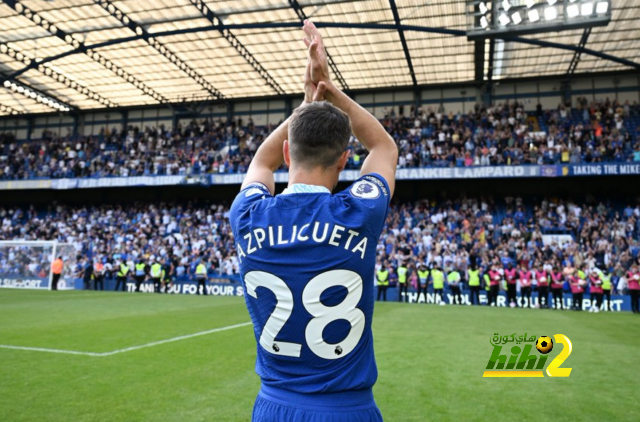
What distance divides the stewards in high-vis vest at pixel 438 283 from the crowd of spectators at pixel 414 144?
877 centimetres

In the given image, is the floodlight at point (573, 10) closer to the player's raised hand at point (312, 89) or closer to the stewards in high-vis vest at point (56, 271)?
the player's raised hand at point (312, 89)

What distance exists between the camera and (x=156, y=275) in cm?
2622

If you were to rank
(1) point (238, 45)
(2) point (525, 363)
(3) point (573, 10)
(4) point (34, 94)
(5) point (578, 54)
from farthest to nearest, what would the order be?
(4) point (34, 94), (1) point (238, 45), (5) point (578, 54), (3) point (573, 10), (2) point (525, 363)

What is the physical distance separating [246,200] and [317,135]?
45 centimetres

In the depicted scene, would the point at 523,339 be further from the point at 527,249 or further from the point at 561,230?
the point at 561,230

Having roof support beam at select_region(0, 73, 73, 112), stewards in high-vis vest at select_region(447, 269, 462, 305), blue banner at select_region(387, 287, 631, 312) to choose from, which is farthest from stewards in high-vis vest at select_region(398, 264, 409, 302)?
roof support beam at select_region(0, 73, 73, 112)

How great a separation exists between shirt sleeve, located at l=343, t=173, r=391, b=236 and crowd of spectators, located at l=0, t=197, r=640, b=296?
20925 mm

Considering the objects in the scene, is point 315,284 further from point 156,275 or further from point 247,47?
point 247,47

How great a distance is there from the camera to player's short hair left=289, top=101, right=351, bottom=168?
201cm

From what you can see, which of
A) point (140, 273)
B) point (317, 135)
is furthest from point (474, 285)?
point (317, 135)

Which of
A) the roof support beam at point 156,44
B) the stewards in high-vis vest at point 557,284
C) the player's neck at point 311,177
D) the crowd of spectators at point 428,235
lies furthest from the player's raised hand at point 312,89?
the roof support beam at point 156,44

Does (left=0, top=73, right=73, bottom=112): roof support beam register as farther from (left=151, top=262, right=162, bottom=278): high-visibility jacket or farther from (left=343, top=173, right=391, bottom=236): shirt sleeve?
(left=343, top=173, right=391, bottom=236): shirt sleeve

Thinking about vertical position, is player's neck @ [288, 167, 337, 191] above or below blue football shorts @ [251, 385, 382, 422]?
above

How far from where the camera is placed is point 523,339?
10047 millimetres
